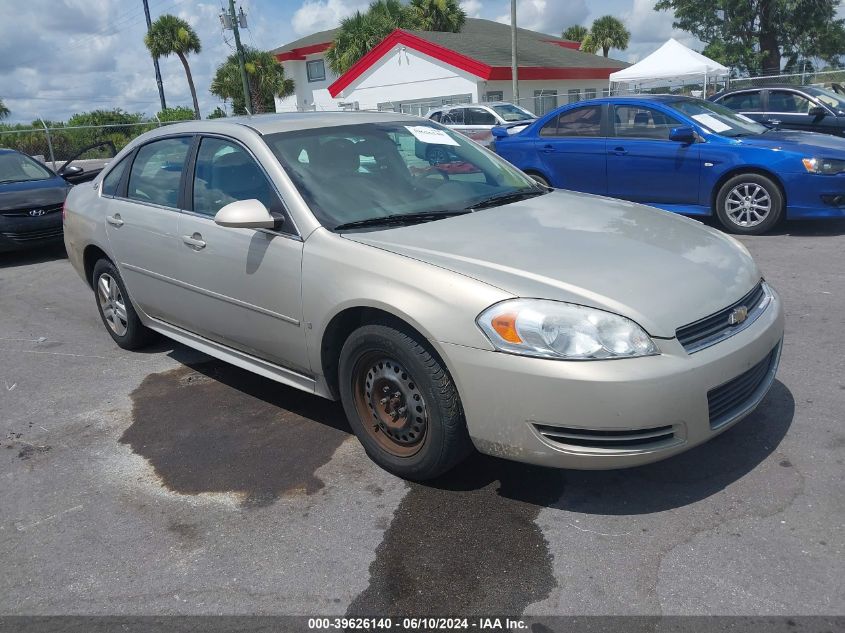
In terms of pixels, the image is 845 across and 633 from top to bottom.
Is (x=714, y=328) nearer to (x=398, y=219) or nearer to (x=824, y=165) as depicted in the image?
(x=398, y=219)

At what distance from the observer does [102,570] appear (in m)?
2.88

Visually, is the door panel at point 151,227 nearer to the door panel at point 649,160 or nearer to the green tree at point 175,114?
the door panel at point 649,160

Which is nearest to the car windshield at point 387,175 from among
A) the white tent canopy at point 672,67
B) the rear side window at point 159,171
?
the rear side window at point 159,171

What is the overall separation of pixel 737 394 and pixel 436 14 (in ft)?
133

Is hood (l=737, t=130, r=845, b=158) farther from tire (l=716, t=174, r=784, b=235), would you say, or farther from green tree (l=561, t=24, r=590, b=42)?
green tree (l=561, t=24, r=590, b=42)

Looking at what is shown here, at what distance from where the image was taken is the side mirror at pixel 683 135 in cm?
798

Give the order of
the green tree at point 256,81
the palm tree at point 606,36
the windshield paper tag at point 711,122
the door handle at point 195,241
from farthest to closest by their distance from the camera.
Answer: the palm tree at point 606,36 < the green tree at point 256,81 < the windshield paper tag at point 711,122 < the door handle at point 195,241

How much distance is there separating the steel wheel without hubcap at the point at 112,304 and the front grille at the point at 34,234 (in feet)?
14.8

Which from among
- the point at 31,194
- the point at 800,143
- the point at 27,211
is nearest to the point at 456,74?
the point at 31,194

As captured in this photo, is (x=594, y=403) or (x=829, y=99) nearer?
(x=594, y=403)

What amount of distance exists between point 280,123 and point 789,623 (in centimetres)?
337

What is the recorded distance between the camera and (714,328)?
296 centimetres

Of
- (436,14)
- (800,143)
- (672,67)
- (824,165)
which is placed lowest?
(824,165)

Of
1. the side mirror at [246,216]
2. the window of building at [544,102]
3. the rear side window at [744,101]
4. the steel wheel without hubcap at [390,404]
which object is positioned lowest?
the steel wheel without hubcap at [390,404]
